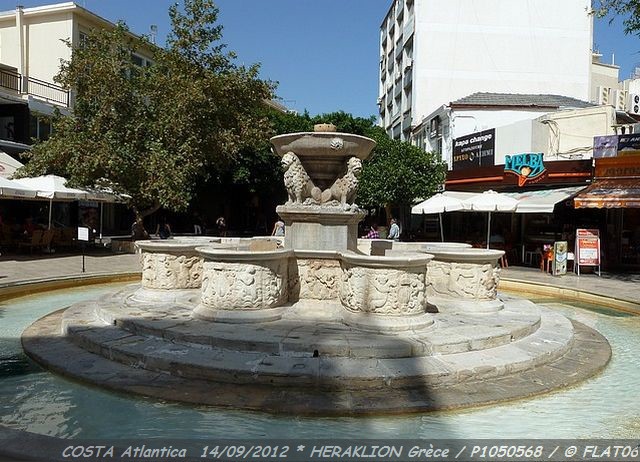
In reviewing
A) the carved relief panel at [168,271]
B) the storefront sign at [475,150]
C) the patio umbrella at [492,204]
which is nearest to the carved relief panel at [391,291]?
the carved relief panel at [168,271]

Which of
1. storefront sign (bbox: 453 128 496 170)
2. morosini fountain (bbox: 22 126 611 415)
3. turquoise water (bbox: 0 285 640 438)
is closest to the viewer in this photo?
turquoise water (bbox: 0 285 640 438)

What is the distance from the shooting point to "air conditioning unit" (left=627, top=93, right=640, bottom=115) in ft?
64.8

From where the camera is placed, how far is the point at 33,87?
26.3 m

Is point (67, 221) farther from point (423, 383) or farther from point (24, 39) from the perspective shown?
point (423, 383)

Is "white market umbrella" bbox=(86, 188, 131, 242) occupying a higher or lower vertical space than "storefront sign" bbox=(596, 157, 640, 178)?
lower

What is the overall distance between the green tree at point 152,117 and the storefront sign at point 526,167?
31.5 ft

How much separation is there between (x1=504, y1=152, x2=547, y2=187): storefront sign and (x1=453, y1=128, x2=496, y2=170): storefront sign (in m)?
1.75

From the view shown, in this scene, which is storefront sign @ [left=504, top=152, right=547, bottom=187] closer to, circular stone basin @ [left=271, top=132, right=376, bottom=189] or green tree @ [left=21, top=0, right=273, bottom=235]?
green tree @ [left=21, top=0, right=273, bottom=235]

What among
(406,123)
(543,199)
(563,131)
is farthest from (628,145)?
(406,123)

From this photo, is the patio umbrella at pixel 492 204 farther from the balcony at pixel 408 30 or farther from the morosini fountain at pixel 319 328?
the balcony at pixel 408 30

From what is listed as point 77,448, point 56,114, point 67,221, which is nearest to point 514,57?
point 56,114

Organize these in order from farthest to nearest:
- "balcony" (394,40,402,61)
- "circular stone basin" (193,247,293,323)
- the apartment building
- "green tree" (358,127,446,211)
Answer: "balcony" (394,40,402,61)
the apartment building
"green tree" (358,127,446,211)
"circular stone basin" (193,247,293,323)

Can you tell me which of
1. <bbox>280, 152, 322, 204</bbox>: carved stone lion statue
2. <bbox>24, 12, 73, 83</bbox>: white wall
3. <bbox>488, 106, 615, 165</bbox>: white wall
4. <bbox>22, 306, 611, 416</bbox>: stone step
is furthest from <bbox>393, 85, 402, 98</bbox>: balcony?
<bbox>22, 306, 611, 416</bbox>: stone step

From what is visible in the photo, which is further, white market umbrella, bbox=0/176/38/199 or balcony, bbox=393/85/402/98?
balcony, bbox=393/85/402/98
